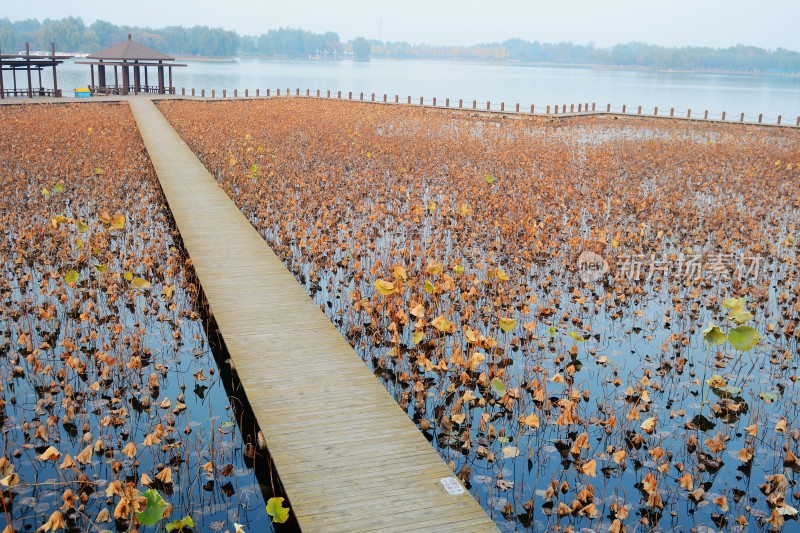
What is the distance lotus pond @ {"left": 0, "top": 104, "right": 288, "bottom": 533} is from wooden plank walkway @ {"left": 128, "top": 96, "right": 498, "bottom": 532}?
0.32 m

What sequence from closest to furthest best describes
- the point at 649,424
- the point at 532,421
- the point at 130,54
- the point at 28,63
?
the point at 532,421, the point at 649,424, the point at 28,63, the point at 130,54

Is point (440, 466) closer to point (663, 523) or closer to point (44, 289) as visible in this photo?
point (663, 523)

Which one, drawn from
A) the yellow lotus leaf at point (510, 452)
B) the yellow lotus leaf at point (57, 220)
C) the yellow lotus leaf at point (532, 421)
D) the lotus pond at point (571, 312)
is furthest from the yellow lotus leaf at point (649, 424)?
the yellow lotus leaf at point (57, 220)

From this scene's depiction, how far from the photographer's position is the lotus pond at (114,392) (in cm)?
459

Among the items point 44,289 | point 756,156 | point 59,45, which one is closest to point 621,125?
point 756,156

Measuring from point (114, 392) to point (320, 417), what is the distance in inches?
76.8

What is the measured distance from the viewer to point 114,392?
599 cm

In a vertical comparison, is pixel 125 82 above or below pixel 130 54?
below

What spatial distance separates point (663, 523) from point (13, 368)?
5.22 metres

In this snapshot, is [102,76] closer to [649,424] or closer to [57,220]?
[57,220]

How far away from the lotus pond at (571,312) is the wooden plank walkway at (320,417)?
52 cm

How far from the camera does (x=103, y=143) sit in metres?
18.3

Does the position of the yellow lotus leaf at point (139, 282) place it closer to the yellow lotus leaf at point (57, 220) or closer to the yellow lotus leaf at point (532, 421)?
the yellow lotus leaf at point (57, 220)

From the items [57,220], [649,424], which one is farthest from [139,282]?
[649,424]
